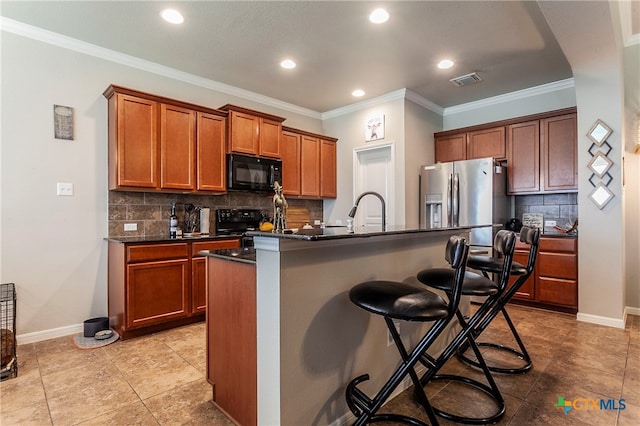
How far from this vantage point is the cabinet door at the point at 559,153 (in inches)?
153

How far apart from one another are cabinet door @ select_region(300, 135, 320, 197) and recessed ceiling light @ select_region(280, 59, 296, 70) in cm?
131

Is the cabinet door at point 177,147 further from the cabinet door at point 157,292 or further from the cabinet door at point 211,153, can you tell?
the cabinet door at point 157,292

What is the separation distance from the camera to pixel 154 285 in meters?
3.05

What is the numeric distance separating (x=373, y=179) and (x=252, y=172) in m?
1.93

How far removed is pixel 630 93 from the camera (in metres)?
3.52

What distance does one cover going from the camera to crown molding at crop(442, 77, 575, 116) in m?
4.11

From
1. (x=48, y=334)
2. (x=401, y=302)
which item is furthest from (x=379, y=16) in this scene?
(x=48, y=334)

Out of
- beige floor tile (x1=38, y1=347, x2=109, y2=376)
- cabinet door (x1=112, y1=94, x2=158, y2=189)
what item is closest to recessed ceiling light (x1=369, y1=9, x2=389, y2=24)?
cabinet door (x1=112, y1=94, x2=158, y2=189)

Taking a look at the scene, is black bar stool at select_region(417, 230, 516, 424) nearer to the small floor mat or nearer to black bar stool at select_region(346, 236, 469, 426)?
black bar stool at select_region(346, 236, 469, 426)

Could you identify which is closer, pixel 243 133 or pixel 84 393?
pixel 84 393

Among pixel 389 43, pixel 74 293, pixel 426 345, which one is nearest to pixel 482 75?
pixel 389 43


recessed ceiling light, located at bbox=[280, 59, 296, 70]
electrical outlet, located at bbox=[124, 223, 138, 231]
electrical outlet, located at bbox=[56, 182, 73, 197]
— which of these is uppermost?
recessed ceiling light, located at bbox=[280, 59, 296, 70]

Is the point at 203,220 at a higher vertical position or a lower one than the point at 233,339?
higher
